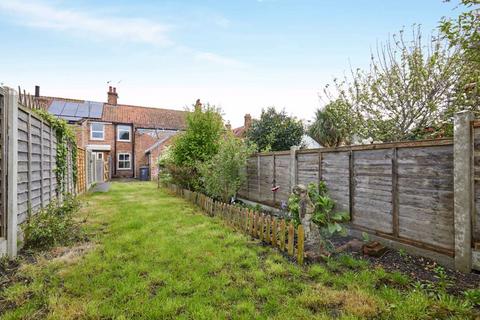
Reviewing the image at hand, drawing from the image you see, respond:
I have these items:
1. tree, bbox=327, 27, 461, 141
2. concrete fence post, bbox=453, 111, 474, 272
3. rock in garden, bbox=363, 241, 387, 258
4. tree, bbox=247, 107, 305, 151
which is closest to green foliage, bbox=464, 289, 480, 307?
concrete fence post, bbox=453, 111, 474, 272

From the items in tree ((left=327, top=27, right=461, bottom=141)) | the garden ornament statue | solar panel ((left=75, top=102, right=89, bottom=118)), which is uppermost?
solar panel ((left=75, top=102, right=89, bottom=118))

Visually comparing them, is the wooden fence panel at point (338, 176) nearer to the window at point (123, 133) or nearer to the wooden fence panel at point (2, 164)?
the wooden fence panel at point (2, 164)

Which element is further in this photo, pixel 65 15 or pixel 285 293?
pixel 65 15

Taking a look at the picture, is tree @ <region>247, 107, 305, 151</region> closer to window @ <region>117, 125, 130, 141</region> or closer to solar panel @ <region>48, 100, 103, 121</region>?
window @ <region>117, 125, 130, 141</region>

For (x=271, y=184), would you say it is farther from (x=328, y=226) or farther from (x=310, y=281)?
(x=310, y=281)

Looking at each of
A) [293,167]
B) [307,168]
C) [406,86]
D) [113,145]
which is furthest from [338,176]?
[113,145]

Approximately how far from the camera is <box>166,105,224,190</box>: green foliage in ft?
37.5

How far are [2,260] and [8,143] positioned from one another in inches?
73.6

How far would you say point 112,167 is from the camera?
25.6 meters

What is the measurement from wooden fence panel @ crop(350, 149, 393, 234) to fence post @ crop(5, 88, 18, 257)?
6478mm

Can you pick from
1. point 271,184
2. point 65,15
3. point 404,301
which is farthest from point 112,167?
point 404,301

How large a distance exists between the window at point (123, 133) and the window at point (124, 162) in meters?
1.72

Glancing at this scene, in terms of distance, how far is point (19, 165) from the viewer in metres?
4.60

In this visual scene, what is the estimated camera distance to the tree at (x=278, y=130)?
15.5 m
